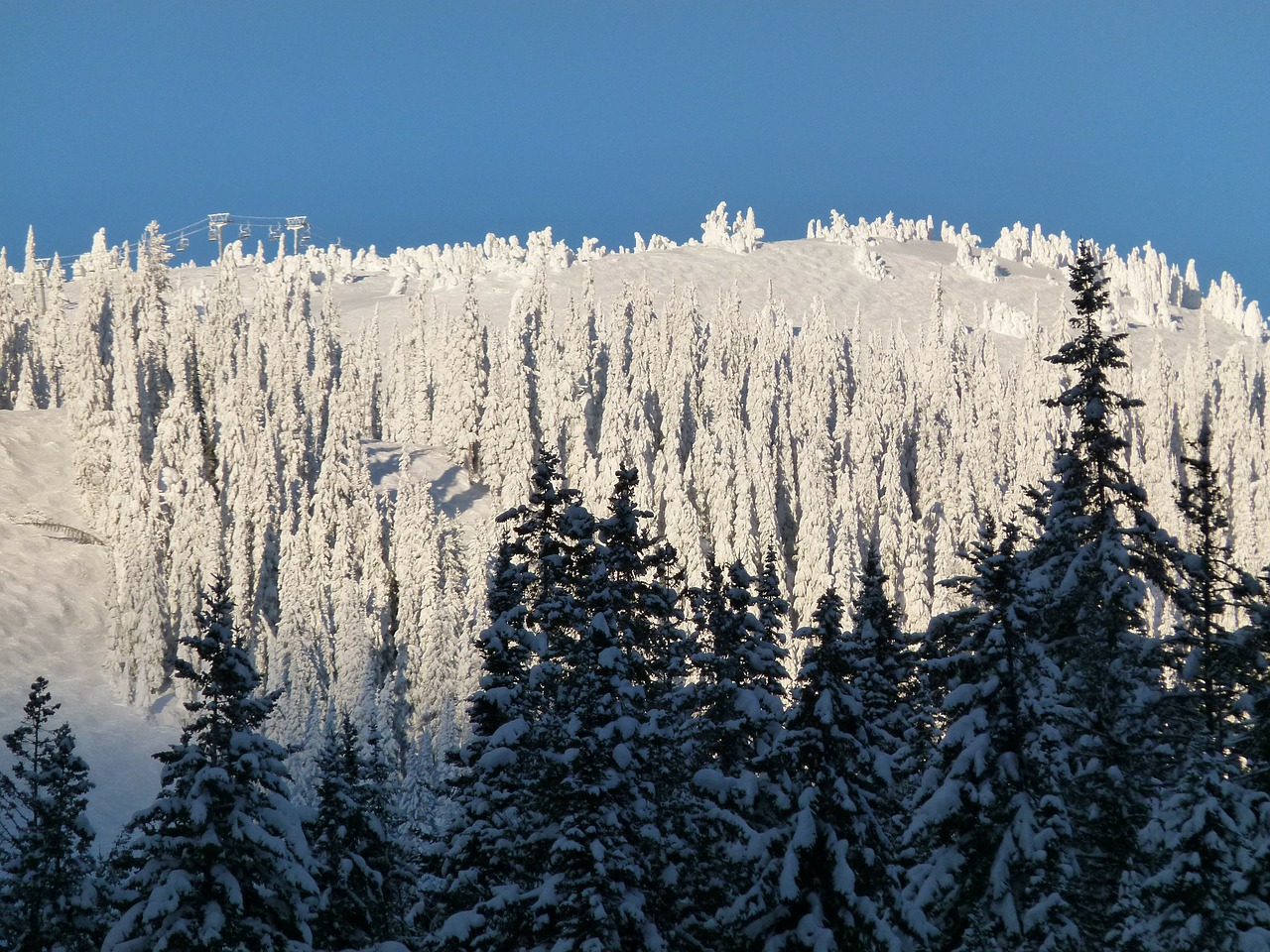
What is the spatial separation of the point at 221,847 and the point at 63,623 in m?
63.5

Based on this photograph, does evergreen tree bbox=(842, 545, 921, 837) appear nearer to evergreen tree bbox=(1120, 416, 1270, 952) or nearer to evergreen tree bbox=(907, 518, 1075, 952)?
evergreen tree bbox=(907, 518, 1075, 952)

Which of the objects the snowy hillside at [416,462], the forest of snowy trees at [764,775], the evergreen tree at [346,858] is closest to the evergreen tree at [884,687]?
the forest of snowy trees at [764,775]

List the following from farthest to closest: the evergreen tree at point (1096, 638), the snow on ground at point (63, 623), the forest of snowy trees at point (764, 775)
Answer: the snow on ground at point (63, 623)
the evergreen tree at point (1096, 638)
the forest of snowy trees at point (764, 775)

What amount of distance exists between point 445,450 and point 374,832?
216ft

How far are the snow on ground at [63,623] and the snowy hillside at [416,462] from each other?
20cm

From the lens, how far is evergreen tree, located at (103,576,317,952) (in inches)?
790

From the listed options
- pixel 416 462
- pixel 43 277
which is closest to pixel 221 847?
pixel 416 462

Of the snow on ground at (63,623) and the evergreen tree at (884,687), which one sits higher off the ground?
the snow on ground at (63,623)

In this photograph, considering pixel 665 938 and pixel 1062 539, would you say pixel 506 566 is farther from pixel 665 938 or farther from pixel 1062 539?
pixel 1062 539

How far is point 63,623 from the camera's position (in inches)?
3056

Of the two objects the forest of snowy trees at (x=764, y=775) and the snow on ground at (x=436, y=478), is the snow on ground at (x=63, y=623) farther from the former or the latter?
the forest of snowy trees at (x=764, y=775)

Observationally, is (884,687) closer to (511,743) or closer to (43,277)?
(511,743)

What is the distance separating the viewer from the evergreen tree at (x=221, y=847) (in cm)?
2006

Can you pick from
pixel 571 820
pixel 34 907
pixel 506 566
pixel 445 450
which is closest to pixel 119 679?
pixel 445 450
